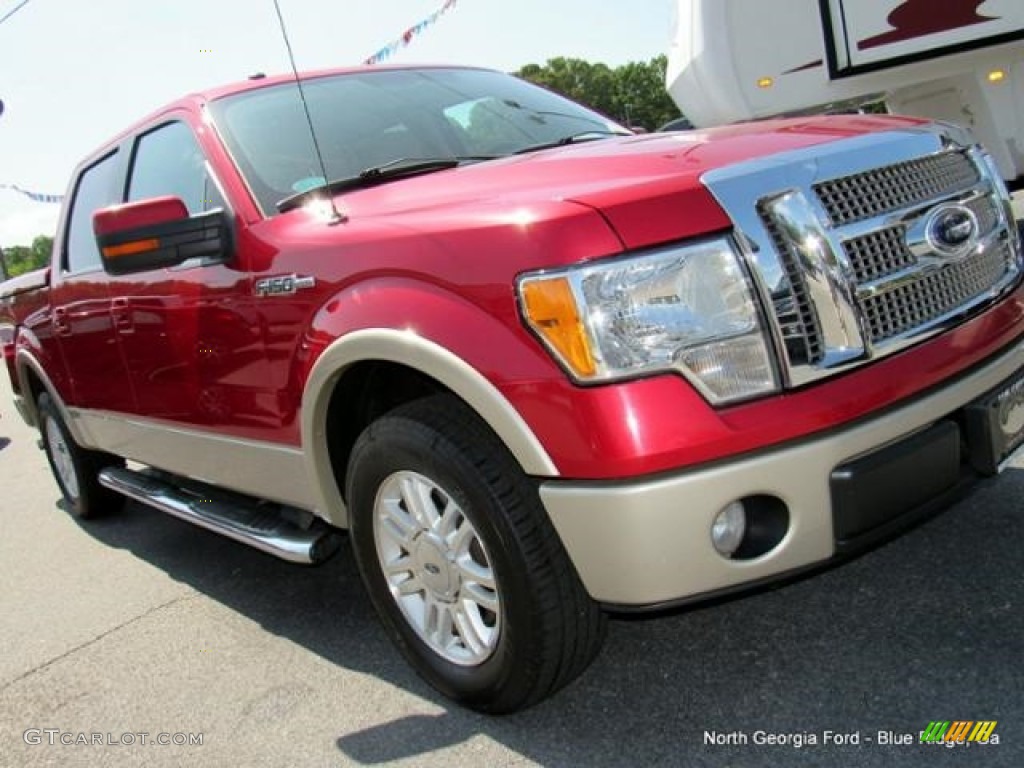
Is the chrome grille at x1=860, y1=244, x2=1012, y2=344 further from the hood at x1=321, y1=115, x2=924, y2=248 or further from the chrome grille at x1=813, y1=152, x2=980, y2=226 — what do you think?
the hood at x1=321, y1=115, x2=924, y2=248

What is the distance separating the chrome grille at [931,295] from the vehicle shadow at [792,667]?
0.48m

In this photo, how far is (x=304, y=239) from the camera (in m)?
2.73

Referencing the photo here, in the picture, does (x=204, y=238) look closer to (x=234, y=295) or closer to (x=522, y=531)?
(x=234, y=295)

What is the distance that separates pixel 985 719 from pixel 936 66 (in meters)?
5.23

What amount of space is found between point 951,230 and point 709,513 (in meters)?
1.00

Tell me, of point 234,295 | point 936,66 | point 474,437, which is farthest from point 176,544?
point 936,66

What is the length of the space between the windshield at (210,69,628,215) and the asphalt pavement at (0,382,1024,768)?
1.52m

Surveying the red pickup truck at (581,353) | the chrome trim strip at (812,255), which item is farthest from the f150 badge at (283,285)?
the chrome trim strip at (812,255)

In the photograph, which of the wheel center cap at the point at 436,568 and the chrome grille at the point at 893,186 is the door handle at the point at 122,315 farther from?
the chrome grille at the point at 893,186

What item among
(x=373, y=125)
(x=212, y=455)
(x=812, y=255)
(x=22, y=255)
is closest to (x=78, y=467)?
(x=212, y=455)

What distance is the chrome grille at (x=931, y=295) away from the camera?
2.21m
